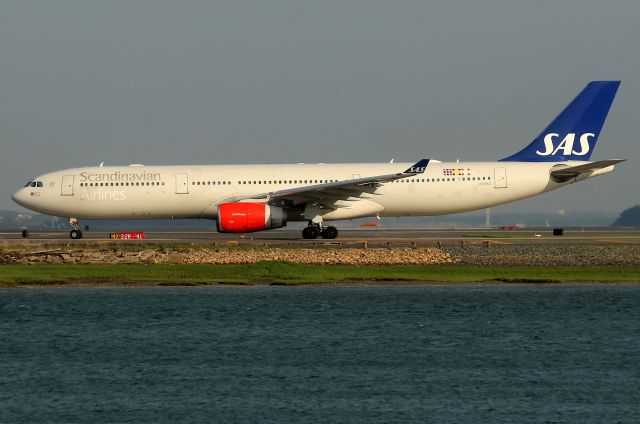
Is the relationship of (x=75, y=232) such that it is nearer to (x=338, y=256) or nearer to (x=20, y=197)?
(x=20, y=197)

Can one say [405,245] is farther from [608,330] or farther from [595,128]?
[608,330]

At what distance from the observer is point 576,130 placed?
192 feet

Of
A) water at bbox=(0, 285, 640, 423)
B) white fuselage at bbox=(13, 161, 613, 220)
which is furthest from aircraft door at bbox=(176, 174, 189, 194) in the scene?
water at bbox=(0, 285, 640, 423)

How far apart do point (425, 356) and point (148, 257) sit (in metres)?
22.1

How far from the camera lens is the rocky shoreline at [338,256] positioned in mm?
46062

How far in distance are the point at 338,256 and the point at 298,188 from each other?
9.32 meters

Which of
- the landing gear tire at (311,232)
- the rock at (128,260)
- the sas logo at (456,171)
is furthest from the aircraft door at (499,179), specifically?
the rock at (128,260)

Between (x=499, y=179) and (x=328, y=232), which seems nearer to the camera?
(x=328, y=232)

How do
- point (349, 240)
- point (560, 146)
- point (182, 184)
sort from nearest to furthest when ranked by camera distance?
point (349, 240), point (182, 184), point (560, 146)

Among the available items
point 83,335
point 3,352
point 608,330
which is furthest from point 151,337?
point 608,330

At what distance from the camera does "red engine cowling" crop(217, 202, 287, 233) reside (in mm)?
51094

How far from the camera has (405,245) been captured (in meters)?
50.8

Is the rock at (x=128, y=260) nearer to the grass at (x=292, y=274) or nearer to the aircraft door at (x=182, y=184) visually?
the grass at (x=292, y=274)

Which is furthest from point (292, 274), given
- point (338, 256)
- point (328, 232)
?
point (328, 232)
